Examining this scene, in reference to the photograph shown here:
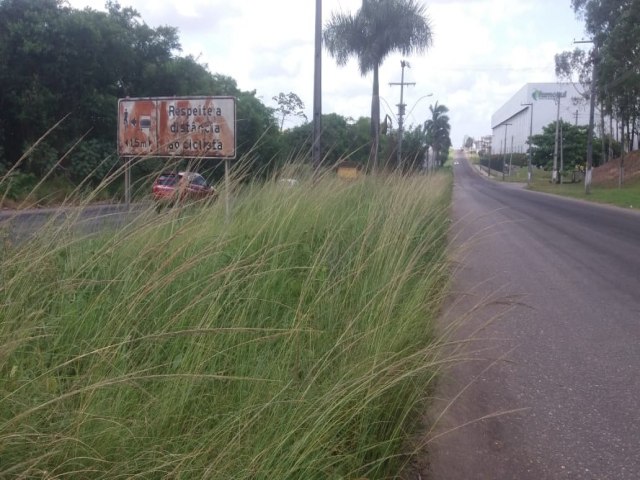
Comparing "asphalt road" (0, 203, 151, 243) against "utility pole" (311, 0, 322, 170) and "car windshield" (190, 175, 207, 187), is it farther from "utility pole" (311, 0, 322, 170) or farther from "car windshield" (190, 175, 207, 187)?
"utility pole" (311, 0, 322, 170)

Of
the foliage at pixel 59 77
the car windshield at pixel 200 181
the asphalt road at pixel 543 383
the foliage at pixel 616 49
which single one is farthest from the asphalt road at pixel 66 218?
the foliage at pixel 616 49

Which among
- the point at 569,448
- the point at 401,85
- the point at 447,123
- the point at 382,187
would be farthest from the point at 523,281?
the point at 447,123

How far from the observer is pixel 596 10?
1606 inches

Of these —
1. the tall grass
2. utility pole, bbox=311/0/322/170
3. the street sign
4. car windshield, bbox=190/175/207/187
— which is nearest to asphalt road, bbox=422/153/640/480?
the tall grass

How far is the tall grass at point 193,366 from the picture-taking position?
7.00ft

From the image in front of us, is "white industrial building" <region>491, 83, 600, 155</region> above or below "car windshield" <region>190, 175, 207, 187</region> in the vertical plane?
above

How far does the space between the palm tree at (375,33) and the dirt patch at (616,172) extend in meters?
25.7

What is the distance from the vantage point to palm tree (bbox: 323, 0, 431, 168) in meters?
27.7

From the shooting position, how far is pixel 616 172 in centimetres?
5328

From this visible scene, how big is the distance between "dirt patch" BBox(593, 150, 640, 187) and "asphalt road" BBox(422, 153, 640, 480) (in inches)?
1688

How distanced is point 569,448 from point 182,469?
239 centimetres

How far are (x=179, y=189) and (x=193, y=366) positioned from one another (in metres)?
1.79

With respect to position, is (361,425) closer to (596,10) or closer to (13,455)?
(13,455)

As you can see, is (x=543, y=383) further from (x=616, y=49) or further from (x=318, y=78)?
(x=616, y=49)
